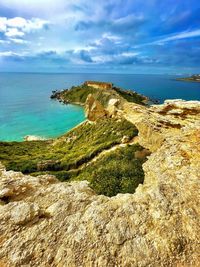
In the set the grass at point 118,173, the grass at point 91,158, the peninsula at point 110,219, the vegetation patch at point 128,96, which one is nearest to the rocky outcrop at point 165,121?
the peninsula at point 110,219

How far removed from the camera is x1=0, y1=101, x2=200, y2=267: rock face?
429 inches

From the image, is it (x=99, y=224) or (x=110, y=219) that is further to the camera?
(x=110, y=219)

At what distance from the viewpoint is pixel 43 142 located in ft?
227

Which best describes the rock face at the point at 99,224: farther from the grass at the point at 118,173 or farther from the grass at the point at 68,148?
the grass at the point at 68,148

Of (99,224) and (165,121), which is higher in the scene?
(165,121)

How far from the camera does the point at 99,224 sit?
40.9ft

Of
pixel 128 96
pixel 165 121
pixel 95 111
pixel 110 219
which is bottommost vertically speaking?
pixel 128 96

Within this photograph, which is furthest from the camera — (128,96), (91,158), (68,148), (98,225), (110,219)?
(128,96)

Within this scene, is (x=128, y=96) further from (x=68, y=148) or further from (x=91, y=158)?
(x=91, y=158)

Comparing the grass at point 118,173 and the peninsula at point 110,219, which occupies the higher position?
the peninsula at point 110,219

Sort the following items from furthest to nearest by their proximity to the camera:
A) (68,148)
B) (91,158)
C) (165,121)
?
(68,148) → (91,158) → (165,121)

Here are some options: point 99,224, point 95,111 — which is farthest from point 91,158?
point 99,224

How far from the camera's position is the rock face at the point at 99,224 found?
10.9m

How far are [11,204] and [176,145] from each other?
15372mm
